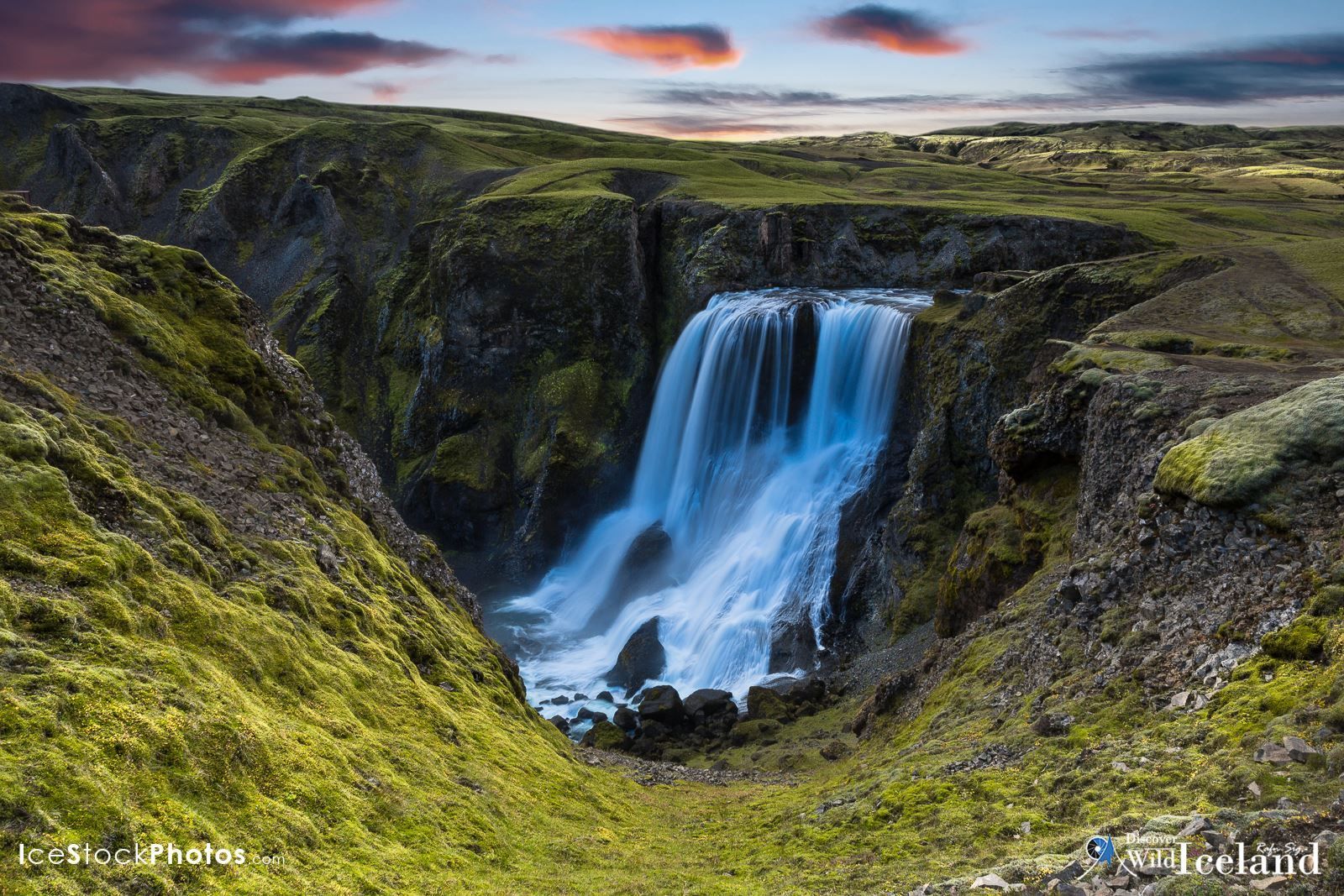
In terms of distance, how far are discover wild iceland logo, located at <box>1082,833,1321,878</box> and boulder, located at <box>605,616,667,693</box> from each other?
108ft

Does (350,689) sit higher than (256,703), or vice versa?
(256,703)

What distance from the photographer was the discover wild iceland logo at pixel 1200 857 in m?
8.64

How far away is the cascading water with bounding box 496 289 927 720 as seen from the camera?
45.1 m

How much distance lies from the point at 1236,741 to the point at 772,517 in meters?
37.6

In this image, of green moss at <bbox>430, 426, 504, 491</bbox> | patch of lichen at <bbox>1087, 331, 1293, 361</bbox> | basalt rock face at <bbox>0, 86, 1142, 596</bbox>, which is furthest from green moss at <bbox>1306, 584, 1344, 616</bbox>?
green moss at <bbox>430, 426, 504, 491</bbox>

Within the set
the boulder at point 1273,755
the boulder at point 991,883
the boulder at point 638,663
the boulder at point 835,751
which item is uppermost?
the boulder at point 1273,755

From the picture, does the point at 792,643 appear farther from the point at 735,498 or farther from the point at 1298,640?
→ the point at 1298,640

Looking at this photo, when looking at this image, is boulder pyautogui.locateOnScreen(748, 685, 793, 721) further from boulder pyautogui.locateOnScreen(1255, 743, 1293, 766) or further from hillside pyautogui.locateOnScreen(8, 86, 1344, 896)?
boulder pyautogui.locateOnScreen(1255, 743, 1293, 766)

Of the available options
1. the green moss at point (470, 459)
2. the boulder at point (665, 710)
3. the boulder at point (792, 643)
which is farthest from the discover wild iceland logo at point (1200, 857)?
the green moss at point (470, 459)

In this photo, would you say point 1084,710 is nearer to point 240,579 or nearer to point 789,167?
point 240,579

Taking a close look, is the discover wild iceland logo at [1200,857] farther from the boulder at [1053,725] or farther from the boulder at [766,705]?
the boulder at [766,705]

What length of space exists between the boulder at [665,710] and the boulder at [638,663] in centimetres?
556

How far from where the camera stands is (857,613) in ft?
141

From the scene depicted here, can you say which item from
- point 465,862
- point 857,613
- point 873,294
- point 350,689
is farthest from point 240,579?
point 873,294
